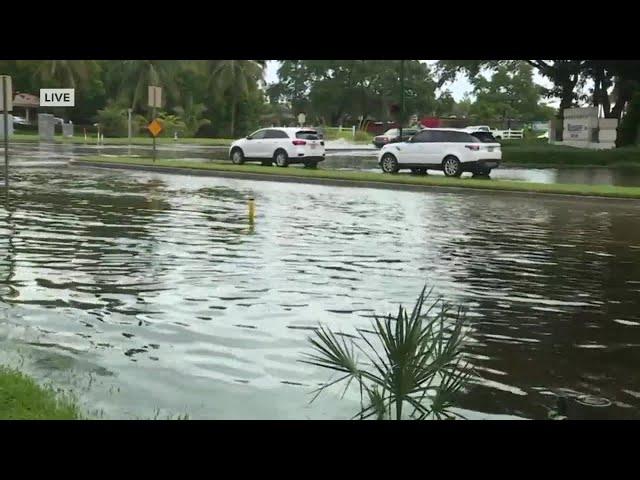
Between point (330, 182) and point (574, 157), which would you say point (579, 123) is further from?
point (330, 182)

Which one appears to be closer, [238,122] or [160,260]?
[160,260]

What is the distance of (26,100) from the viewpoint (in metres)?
76.5

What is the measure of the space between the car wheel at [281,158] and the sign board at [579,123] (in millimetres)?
23268

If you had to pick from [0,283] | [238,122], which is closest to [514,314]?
[0,283]

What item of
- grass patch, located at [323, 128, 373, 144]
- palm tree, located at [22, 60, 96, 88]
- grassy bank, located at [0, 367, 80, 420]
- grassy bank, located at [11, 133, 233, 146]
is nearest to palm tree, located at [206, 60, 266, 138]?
grassy bank, located at [11, 133, 233, 146]

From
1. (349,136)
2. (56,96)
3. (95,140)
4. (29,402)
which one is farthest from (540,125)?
(29,402)

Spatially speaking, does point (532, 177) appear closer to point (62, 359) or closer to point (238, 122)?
point (62, 359)

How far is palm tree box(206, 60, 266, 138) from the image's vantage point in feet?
251

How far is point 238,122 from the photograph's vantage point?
267 feet

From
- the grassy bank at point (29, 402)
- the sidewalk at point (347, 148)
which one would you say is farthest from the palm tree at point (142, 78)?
the grassy bank at point (29, 402)

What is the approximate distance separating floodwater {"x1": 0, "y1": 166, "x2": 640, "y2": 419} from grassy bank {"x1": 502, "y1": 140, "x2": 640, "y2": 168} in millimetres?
21240

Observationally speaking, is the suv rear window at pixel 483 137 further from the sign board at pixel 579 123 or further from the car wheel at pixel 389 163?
the sign board at pixel 579 123
